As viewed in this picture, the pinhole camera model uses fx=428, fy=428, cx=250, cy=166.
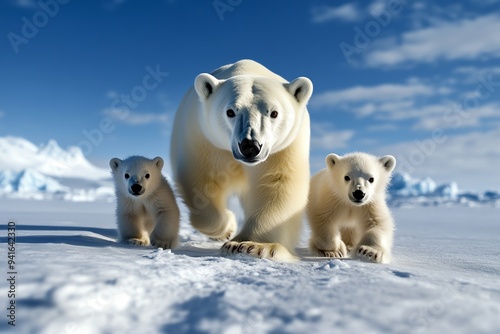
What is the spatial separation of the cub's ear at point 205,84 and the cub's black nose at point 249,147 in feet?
2.62

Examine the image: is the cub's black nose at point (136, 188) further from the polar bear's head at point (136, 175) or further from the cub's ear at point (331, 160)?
the cub's ear at point (331, 160)

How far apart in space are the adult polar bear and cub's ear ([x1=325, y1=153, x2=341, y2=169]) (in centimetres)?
24

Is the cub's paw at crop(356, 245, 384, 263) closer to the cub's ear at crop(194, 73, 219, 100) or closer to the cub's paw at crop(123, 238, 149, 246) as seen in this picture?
the cub's ear at crop(194, 73, 219, 100)

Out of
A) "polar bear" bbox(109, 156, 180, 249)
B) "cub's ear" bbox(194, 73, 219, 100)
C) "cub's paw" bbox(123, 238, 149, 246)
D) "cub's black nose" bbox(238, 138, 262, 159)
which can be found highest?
"cub's ear" bbox(194, 73, 219, 100)

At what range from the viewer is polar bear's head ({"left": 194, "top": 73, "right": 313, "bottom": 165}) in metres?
2.78

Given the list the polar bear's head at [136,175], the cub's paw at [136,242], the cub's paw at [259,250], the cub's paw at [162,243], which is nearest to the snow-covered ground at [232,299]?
the cub's paw at [259,250]

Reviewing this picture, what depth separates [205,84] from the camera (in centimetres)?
333

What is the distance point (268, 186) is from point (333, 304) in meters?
1.71

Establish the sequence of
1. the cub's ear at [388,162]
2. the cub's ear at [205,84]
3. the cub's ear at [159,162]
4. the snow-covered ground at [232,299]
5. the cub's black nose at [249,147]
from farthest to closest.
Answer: the cub's ear at [159,162], the cub's ear at [388,162], the cub's ear at [205,84], the cub's black nose at [249,147], the snow-covered ground at [232,299]

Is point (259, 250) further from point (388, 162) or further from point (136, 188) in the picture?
point (388, 162)

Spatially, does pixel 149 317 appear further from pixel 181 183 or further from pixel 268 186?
pixel 181 183

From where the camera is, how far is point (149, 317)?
5.51 feet

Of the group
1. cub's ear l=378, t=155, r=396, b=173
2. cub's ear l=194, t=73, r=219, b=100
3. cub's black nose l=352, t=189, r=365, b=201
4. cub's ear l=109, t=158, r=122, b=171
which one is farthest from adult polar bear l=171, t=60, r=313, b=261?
cub's ear l=378, t=155, r=396, b=173

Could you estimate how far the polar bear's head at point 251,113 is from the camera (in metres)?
2.78
